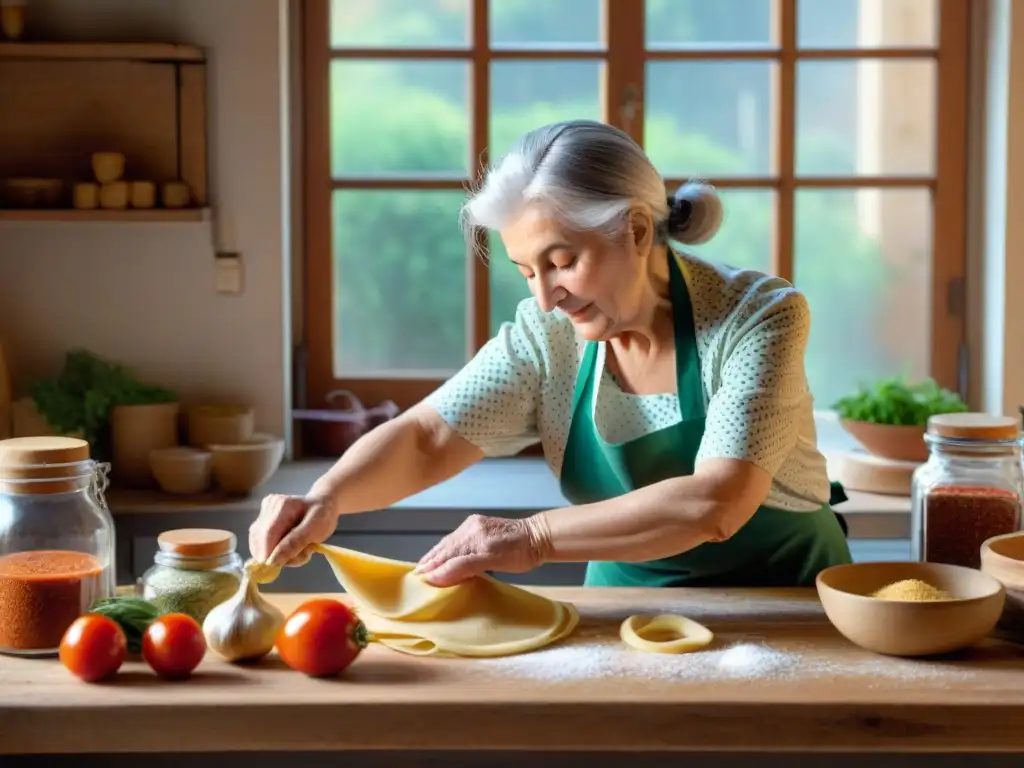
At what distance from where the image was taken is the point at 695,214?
197 cm

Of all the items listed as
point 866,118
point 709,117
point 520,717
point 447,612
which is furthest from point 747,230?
point 520,717

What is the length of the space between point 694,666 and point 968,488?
1.92ft

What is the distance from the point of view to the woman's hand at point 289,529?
1.79 m

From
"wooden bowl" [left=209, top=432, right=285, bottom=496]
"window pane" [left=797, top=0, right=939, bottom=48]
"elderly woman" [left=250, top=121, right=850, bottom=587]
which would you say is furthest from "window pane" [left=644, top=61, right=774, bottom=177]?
"elderly woman" [left=250, top=121, right=850, bottom=587]

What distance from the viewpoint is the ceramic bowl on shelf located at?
9.78 feet

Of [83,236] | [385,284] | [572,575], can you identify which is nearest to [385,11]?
[385,284]

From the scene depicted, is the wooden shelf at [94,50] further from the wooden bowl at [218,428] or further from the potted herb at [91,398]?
the wooden bowl at [218,428]

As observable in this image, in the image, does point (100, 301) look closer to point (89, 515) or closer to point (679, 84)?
point (679, 84)

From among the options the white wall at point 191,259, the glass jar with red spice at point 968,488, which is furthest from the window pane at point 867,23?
the glass jar with red spice at point 968,488

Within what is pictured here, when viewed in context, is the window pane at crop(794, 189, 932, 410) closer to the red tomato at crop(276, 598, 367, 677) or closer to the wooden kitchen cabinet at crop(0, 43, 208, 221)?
the wooden kitchen cabinet at crop(0, 43, 208, 221)

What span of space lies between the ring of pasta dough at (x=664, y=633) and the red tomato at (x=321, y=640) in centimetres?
33

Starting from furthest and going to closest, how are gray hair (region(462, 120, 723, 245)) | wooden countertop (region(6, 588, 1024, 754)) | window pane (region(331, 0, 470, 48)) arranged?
window pane (region(331, 0, 470, 48)) < gray hair (region(462, 120, 723, 245)) < wooden countertop (region(6, 588, 1024, 754))

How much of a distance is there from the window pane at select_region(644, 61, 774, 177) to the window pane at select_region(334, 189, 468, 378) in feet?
1.77

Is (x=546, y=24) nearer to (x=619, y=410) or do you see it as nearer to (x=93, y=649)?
(x=619, y=410)
